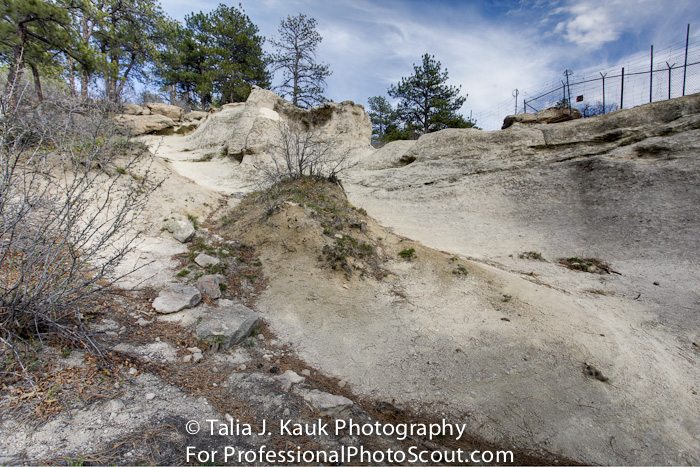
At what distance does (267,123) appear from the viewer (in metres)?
15.9

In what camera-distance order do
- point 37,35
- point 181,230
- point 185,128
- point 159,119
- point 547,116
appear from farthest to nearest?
1. point 185,128
2. point 159,119
3. point 547,116
4. point 37,35
5. point 181,230

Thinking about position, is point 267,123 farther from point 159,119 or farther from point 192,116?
point 192,116

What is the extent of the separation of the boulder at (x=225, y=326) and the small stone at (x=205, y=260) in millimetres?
1546

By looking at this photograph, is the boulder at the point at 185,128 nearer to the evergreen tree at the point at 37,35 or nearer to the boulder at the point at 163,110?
the boulder at the point at 163,110

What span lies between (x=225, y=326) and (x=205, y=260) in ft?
7.85

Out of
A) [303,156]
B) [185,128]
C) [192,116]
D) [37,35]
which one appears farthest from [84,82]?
[192,116]

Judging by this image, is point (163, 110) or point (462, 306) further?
point (163, 110)

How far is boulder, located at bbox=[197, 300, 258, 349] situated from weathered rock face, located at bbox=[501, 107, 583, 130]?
1411 cm

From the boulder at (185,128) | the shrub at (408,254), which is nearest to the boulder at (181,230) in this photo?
the shrub at (408,254)

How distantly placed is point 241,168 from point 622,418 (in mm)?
14828

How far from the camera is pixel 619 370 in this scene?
4312 mm

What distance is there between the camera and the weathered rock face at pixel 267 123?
630 inches

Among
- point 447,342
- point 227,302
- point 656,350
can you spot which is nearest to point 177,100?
point 227,302

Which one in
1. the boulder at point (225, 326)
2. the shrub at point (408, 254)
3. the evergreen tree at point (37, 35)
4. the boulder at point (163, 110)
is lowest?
the boulder at point (225, 326)
